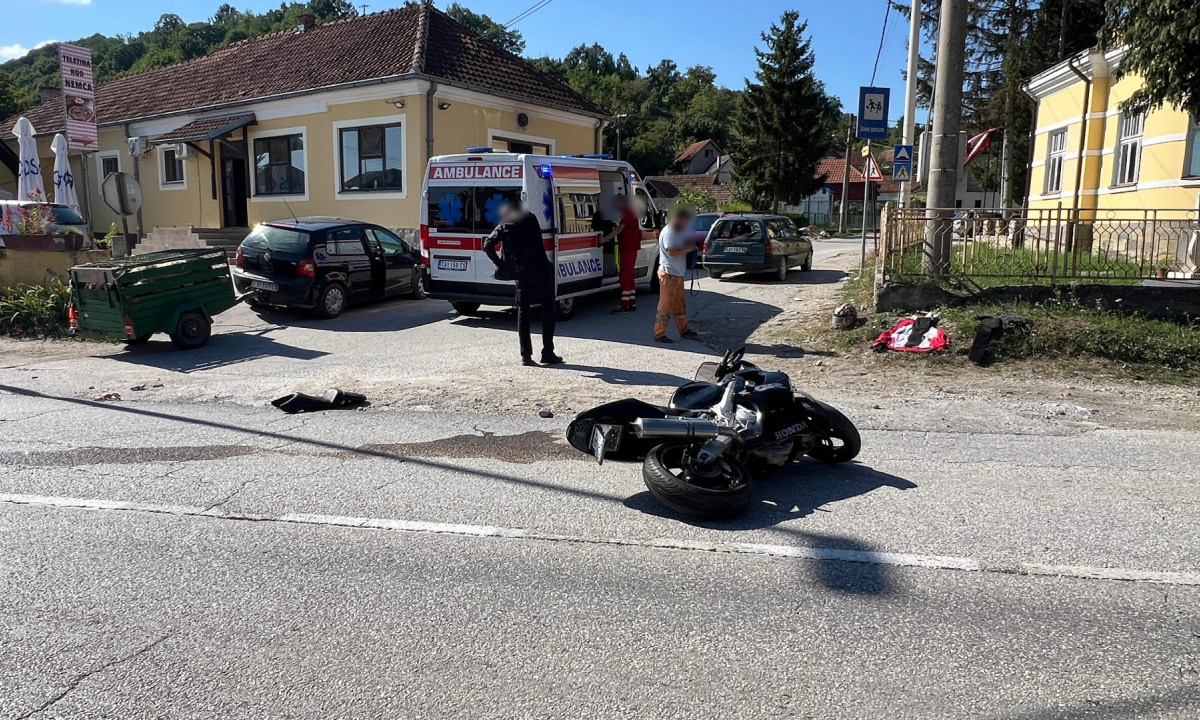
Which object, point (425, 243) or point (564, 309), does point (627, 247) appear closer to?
point (564, 309)

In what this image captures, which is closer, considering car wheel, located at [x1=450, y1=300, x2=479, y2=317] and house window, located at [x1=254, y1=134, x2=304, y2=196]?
car wheel, located at [x1=450, y1=300, x2=479, y2=317]

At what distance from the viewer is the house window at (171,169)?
24.6 metres

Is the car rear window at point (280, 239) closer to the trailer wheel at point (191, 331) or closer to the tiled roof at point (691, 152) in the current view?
the trailer wheel at point (191, 331)

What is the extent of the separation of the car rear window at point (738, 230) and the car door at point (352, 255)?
7738mm

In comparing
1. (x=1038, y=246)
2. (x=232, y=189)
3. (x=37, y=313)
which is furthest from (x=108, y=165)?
(x=1038, y=246)

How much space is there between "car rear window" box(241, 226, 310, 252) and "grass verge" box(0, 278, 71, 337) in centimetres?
286

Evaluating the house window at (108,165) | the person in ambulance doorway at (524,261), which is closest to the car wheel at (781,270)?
the person in ambulance doorway at (524,261)

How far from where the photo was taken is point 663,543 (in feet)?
14.5

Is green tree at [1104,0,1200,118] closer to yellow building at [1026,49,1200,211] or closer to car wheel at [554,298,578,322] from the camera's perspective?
yellow building at [1026,49,1200,211]

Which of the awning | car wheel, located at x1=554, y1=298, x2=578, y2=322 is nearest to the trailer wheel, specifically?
car wheel, located at x1=554, y1=298, x2=578, y2=322

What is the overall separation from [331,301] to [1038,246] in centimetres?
1021

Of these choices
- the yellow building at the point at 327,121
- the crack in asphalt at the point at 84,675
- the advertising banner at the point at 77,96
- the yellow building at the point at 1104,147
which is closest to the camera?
the crack in asphalt at the point at 84,675

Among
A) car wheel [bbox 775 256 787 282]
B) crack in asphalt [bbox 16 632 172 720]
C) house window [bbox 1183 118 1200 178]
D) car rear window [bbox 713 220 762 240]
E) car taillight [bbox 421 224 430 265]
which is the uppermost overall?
house window [bbox 1183 118 1200 178]

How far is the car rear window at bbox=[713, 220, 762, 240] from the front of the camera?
17.9m
